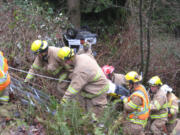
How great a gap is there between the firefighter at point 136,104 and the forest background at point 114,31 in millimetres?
1752

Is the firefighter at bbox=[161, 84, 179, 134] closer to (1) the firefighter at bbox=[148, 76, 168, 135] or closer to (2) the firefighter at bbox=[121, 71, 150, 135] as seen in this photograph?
(1) the firefighter at bbox=[148, 76, 168, 135]

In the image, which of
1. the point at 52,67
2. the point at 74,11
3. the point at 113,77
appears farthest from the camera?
the point at 74,11

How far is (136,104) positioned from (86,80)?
1098 mm

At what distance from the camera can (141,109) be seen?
3932 millimetres

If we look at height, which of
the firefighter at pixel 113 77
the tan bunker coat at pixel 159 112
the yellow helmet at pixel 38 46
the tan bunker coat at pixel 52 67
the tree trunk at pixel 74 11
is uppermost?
the tree trunk at pixel 74 11

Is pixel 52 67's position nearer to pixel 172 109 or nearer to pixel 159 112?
pixel 159 112

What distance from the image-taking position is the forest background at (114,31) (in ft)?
18.3

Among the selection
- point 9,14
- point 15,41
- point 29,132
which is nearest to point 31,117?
point 29,132

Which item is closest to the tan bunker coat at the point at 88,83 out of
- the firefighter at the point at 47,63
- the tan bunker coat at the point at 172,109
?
the firefighter at the point at 47,63

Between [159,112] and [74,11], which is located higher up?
[74,11]

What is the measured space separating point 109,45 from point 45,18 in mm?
2701

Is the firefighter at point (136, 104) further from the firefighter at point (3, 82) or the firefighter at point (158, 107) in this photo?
the firefighter at point (3, 82)

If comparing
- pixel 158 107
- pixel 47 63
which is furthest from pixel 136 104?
pixel 47 63

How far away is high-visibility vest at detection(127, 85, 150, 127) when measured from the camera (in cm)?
383
